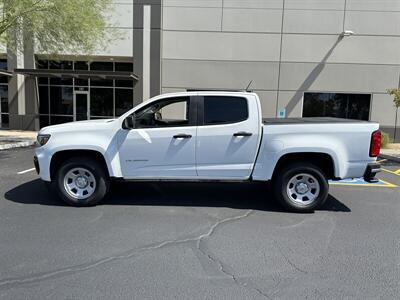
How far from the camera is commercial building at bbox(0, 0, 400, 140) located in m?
18.0

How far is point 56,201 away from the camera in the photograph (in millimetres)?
6203

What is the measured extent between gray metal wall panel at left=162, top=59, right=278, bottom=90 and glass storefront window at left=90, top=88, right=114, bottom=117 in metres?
4.05

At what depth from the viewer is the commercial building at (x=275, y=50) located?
17953 mm

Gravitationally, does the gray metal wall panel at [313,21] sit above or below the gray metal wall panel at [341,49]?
above

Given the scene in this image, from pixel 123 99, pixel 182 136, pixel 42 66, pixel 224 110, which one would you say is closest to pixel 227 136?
pixel 224 110

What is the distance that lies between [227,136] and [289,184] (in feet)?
4.33

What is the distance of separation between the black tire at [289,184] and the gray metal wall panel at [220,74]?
43.7ft

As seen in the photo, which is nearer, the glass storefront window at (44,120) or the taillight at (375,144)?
the taillight at (375,144)

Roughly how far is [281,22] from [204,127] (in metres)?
14.4

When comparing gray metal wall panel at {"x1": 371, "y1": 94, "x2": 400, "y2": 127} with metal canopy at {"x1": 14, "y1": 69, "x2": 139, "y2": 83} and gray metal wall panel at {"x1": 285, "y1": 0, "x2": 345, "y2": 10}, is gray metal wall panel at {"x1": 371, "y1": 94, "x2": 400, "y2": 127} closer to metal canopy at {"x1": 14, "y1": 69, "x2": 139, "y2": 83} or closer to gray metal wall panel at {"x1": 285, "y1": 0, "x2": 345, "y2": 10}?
gray metal wall panel at {"x1": 285, "y1": 0, "x2": 345, "y2": 10}

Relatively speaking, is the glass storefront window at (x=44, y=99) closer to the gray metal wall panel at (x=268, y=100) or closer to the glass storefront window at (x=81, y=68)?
the glass storefront window at (x=81, y=68)

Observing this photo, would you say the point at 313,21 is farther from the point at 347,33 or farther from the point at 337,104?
the point at 337,104

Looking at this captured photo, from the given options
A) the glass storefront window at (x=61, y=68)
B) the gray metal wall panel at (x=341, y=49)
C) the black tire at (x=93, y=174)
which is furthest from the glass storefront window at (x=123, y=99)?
the black tire at (x=93, y=174)

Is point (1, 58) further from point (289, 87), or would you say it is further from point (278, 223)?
point (278, 223)
